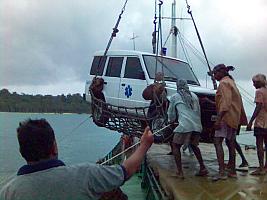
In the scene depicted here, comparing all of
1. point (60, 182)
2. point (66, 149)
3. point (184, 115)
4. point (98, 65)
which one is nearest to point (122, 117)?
point (98, 65)

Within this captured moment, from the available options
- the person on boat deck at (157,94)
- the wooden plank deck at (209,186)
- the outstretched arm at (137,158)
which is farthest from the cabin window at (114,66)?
the outstretched arm at (137,158)

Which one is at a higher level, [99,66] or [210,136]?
[99,66]

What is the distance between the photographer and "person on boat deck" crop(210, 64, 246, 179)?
20.8ft

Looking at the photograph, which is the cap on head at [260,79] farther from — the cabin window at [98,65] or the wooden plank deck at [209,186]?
the cabin window at [98,65]

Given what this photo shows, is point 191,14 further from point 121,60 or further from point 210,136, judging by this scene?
point 210,136

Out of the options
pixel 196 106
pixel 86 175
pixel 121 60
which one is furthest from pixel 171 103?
pixel 86 175

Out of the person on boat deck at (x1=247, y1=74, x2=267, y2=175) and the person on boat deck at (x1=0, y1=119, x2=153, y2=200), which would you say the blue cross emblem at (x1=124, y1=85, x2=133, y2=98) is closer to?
the person on boat deck at (x1=247, y1=74, x2=267, y2=175)

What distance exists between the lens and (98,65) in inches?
420

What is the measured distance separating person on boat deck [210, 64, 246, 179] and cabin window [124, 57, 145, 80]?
284 centimetres

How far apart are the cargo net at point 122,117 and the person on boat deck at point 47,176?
5.75 metres

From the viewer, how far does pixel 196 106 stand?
23.0 ft

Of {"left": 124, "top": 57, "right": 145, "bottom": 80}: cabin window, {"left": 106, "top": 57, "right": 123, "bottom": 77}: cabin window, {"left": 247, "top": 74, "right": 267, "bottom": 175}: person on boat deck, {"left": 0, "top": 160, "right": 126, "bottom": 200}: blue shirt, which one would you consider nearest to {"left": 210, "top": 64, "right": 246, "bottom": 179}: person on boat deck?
{"left": 247, "top": 74, "right": 267, "bottom": 175}: person on boat deck

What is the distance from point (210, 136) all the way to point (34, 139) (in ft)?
23.1

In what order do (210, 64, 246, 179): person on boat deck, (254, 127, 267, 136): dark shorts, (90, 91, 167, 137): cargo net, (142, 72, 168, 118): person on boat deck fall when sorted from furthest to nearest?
(90, 91, 167, 137): cargo net
(142, 72, 168, 118): person on boat deck
(254, 127, 267, 136): dark shorts
(210, 64, 246, 179): person on boat deck
